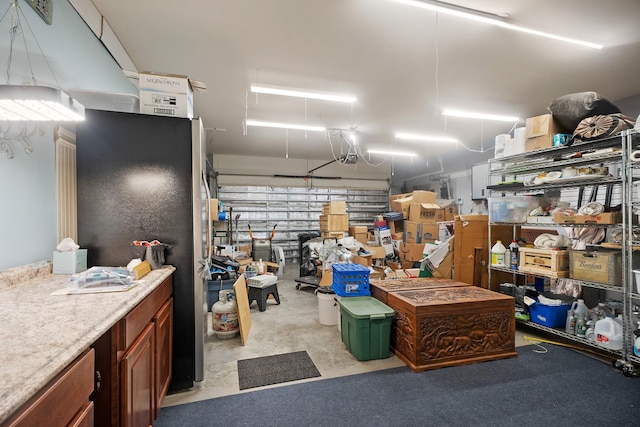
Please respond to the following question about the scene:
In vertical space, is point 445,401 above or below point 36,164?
below

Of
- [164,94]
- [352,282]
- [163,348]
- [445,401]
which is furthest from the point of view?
[352,282]

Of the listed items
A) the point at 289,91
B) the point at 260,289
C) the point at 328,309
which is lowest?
the point at 328,309

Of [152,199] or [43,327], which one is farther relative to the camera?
[152,199]

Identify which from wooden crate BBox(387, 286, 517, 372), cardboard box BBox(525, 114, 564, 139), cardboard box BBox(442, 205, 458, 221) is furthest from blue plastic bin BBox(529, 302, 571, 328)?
cardboard box BBox(442, 205, 458, 221)

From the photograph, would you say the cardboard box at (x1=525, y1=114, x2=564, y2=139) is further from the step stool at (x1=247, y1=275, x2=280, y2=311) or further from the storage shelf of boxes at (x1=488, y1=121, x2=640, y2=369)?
the step stool at (x1=247, y1=275, x2=280, y2=311)

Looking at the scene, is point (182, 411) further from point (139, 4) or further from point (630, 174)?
point (630, 174)

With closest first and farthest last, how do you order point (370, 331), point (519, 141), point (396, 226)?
1. point (370, 331)
2. point (519, 141)
3. point (396, 226)

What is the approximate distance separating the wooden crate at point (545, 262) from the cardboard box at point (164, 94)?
3.84m

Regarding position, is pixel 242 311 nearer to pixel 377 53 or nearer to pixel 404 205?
pixel 377 53

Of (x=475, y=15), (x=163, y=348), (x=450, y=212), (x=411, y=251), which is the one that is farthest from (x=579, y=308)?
(x=450, y=212)

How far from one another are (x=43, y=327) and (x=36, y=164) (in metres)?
1.28

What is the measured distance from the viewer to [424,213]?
7168mm

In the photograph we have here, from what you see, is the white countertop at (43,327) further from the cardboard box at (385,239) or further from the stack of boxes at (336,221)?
the cardboard box at (385,239)

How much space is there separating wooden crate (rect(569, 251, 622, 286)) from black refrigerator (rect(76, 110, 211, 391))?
3.63 metres
